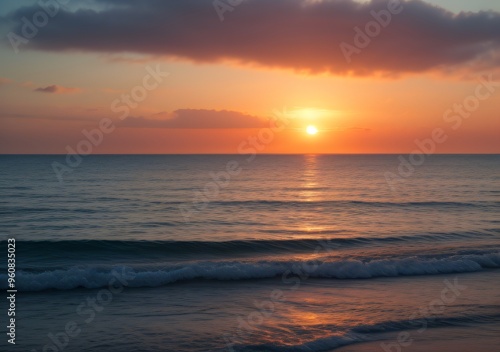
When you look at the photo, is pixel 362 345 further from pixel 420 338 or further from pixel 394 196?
pixel 394 196

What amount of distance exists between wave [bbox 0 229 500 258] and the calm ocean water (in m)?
0.10

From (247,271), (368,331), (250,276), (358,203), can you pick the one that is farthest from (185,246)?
(358,203)

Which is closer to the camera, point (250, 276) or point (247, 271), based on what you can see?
point (250, 276)

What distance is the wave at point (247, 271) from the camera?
17469 millimetres

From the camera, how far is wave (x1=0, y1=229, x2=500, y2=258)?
22.9m

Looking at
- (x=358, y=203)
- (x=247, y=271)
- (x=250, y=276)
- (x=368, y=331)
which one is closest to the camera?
(x=368, y=331)

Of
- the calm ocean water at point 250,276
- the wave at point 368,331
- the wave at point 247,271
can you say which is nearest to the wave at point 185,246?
the calm ocean water at point 250,276

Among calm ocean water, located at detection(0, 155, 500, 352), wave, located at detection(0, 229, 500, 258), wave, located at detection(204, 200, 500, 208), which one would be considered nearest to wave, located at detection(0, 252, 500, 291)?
calm ocean water, located at detection(0, 155, 500, 352)

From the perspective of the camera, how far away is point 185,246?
2417 centimetres

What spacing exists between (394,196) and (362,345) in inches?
1412

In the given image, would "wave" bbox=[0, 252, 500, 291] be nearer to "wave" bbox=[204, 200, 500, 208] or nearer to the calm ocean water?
the calm ocean water

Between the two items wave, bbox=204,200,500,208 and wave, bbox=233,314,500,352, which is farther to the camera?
wave, bbox=204,200,500,208

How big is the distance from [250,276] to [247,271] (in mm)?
268

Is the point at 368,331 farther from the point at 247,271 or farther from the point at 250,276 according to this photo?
the point at 247,271
